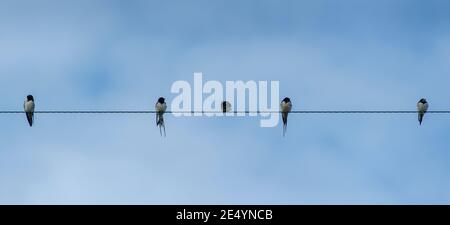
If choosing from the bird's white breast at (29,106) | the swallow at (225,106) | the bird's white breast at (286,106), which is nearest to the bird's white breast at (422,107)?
the bird's white breast at (286,106)

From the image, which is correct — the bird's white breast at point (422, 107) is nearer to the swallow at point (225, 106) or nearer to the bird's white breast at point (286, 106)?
the bird's white breast at point (286, 106)

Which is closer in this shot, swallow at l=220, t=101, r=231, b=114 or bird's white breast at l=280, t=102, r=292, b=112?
bird's white breast at l=280, t=102, r=292, b=112

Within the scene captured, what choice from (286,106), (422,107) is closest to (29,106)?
(286,106)

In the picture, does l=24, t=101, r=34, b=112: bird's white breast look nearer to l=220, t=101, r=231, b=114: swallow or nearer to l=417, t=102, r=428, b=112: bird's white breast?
l=220, t=101, r=231, b=114: swallow

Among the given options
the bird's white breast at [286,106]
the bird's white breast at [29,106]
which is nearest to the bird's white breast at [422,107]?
the bird's white breast at [286,106]

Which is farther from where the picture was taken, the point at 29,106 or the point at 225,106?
the point at 225,106

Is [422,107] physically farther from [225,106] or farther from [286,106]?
[225,106]

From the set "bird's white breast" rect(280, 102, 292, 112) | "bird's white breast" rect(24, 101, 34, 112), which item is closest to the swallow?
"bird's white breast" rect(280, 102, 292, 112)

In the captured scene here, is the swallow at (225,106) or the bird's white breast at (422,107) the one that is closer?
the bird's white breast at (422,107)

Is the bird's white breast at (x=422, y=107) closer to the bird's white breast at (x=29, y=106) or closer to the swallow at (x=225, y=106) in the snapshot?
the swallow at (x=225, y=106)

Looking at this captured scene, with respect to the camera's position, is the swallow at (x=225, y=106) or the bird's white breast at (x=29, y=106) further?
the swallow at (x=225, y=106)
